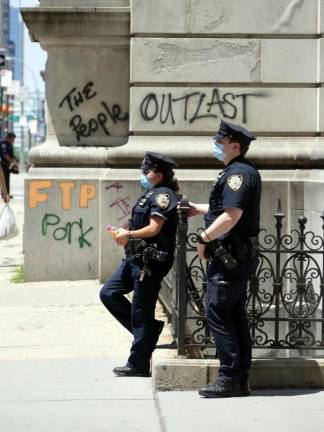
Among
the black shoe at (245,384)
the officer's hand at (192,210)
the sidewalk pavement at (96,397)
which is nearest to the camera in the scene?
the sidewalk pavement at (96,397)

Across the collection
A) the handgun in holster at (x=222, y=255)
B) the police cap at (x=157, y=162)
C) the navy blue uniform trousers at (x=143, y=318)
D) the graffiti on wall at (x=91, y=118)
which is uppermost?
the graffiti on wall at (x=91, y=118)

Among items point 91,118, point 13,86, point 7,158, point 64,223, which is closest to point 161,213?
point 64,223

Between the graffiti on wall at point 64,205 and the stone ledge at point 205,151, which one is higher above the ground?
the stone ledge at point 205,151

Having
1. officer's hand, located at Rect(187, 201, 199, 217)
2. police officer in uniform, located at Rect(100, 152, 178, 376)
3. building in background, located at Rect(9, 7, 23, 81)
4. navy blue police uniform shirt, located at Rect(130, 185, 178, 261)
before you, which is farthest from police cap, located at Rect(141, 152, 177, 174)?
building in background, located at Rect(9, 7, 23, 81)

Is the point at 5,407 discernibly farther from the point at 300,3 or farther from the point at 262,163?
the point at 300,3

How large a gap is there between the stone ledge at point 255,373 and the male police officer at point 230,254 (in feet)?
0.83

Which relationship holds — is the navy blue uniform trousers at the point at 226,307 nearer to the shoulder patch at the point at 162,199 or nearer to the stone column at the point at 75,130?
the shoulder patch at the point at 162,199

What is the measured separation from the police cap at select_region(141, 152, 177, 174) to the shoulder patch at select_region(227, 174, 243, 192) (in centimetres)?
Answer: 90

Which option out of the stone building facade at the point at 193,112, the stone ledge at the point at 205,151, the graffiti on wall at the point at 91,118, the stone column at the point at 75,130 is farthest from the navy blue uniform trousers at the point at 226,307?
the graffiti on wall at the point at 91,118

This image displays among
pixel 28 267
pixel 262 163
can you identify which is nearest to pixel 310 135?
pixel 262 163

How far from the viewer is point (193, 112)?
12750 mm

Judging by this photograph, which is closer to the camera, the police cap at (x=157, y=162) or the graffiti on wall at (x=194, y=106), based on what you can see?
Result: the police cap at (x=157, y=162)

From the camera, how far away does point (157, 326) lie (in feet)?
26.1

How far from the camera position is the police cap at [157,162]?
25.5 feet
